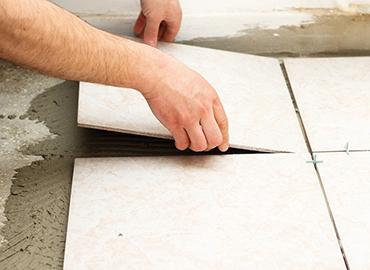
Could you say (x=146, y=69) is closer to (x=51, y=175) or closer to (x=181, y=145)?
(x=181, y=145)

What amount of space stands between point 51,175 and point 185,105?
0.45 metres

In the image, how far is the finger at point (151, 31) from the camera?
1941 mm

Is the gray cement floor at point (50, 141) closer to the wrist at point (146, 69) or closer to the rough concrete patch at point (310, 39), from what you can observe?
the rough concrete patch at point (310, 39)

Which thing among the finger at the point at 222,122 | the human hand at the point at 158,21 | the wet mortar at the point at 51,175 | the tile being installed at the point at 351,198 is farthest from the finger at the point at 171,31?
the tile being installed at the point at 351,198

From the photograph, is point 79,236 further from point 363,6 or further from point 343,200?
point 363,6

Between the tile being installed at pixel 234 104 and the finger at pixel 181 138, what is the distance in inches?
2.8

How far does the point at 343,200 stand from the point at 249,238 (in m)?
0.32

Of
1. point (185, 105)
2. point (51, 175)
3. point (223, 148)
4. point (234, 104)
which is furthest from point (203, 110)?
point (51, 175)

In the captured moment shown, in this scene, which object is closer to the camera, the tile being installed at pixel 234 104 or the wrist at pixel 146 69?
the wrist at pixel 146 69

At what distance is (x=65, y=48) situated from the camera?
1.41m

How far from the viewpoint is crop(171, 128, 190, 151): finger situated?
63.4 inches

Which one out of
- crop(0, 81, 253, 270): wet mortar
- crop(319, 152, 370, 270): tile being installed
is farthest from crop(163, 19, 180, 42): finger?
crop(319, 152, 370, 270): tile being installed

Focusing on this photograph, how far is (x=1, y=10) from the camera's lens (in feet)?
4.20

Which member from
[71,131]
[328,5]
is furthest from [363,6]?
[71,131]
